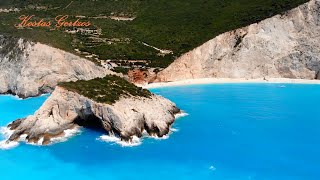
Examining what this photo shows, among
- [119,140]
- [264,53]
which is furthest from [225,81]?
[119,140]

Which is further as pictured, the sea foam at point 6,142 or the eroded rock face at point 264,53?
the eroded rock face at point 264,53

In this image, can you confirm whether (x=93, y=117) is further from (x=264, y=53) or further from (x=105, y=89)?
(x=264, y=53)

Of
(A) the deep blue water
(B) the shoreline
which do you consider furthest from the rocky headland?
(B) the shoreline

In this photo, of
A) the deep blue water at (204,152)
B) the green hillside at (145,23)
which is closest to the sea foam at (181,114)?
the deep blue water at (204,152)

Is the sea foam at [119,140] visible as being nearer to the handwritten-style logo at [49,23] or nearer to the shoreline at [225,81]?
the shoreline at [225,81]

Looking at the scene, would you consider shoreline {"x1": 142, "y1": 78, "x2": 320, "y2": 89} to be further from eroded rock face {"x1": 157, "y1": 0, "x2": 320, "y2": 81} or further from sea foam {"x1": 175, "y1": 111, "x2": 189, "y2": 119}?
sea foam {"x1": 175, "y1": 111, "x2": 189, "y2": 119}

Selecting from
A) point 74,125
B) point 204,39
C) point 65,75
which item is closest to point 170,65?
point 204,39
